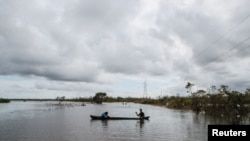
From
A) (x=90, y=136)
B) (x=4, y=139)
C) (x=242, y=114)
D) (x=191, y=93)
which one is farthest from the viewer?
(x=191, y=93)

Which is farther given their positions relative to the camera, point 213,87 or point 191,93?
point 191,93

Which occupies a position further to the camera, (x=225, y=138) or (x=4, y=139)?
(x=4, y=139)

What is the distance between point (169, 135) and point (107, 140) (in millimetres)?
8708

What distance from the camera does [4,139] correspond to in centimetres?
3316

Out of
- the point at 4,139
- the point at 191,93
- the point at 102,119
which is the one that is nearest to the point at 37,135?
the point at 4,139

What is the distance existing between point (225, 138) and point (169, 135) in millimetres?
22213

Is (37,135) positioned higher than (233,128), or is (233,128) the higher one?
(233,128)

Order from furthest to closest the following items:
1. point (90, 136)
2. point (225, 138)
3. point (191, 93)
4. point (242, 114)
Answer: point (191, 93)
point (242, 114)
point (90, 136)
point (225, 138)

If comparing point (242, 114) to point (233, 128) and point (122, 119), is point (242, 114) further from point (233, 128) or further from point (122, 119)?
point (233, 128)

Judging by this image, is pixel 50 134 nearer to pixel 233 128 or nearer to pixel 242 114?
pixel 233 128

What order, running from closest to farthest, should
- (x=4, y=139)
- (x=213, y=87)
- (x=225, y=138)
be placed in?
(x=225, y=138), (x=4, y=139), (x=213, y=87)

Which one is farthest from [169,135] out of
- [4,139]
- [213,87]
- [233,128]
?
[213,87]

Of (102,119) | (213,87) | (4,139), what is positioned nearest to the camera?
(4,139)

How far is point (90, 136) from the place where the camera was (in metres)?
36.0
